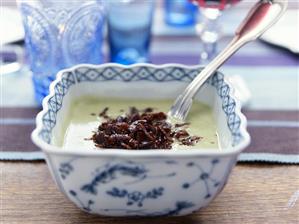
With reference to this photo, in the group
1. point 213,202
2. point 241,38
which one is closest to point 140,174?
point 213,202

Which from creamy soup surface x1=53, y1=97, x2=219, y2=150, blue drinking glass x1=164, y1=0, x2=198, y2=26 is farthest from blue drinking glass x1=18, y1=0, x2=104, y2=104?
blue drinking glass x1=164, y1=0, x2=198, y2=26

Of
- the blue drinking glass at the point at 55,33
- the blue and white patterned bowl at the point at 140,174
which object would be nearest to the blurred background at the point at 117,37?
the blue drinking glass at the point at 55,33

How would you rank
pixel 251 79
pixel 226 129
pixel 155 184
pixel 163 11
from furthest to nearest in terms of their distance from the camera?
pixel 163 11 → pixel 251 79 → pixel 226 129 → pixel 155 184

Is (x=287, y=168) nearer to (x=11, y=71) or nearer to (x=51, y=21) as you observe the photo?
(x=51, y=21)

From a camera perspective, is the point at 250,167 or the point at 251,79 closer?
the point at 250,167

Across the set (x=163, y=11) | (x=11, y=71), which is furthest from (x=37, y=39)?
(x=163, y=11)

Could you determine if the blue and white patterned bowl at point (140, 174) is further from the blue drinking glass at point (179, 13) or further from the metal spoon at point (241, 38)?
the blue drinking glass at point (179, 13)

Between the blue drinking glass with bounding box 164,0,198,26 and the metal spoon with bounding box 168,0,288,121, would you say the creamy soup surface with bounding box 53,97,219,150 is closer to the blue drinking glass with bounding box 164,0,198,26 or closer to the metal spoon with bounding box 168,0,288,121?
the metal spoon with bounding box 168,0,288,121
